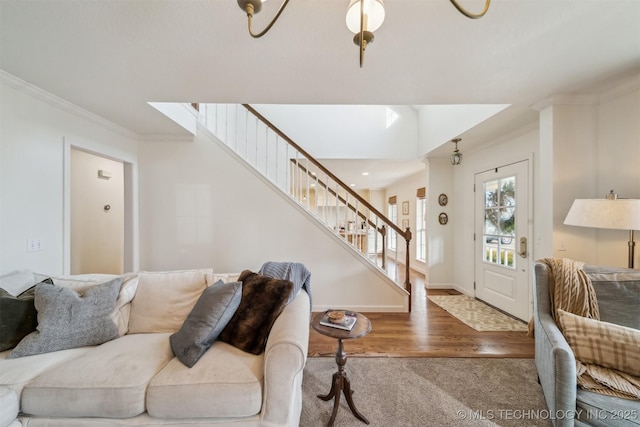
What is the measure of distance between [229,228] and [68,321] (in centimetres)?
173

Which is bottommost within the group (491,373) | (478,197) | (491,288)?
(491,373)

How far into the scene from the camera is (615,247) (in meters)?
1.95

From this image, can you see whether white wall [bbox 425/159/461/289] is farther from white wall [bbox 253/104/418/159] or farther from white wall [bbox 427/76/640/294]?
white wall [bbox 427/76/640/294]

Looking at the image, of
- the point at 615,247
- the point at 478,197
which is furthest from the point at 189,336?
the point at 478,197

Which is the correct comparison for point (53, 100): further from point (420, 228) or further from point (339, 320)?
point (420, 228)

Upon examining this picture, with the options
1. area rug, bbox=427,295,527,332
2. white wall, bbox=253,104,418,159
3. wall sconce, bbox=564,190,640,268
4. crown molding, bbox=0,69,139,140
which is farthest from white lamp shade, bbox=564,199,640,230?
crown molding, bbox=0,69,139,140

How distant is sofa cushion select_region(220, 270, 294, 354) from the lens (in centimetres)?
144

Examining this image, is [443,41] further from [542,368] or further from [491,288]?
[491,288]

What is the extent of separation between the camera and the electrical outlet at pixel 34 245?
1872 millimetres

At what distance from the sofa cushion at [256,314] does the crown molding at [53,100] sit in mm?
2369

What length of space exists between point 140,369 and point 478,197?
4202mm

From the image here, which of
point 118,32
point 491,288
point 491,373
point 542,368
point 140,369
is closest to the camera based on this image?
point 140,369

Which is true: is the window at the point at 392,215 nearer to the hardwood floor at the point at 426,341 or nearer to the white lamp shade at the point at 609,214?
the hardwood floor at the point at 426,341

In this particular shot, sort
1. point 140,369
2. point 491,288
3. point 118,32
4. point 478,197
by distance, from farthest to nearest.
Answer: point 478,197 < point 491,288 < point 118,32 < point 140,369
